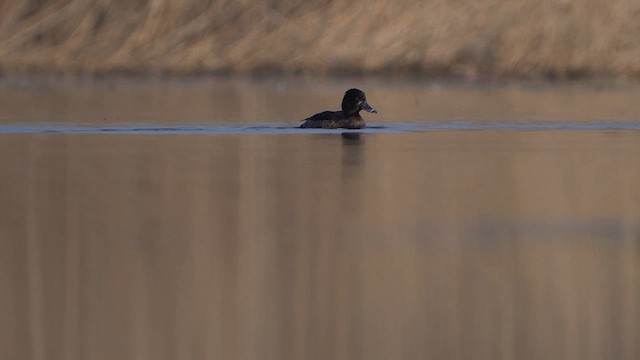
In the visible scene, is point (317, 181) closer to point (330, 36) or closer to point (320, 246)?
point (320, 246)

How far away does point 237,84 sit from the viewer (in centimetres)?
2362

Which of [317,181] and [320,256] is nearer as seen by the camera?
[320,256]

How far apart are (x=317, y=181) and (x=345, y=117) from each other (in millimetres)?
5631

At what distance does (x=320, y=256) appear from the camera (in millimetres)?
7840

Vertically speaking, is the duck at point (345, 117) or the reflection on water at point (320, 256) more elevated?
the duck at point (345, 117)

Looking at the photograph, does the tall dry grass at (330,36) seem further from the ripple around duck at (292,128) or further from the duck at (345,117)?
the ripple around duck at (292,128)

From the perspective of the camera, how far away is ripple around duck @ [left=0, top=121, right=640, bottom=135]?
15992mm

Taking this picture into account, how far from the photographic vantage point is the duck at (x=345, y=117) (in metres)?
16.7

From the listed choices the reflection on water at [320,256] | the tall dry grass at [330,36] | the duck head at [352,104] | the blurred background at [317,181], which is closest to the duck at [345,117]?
the duck head at [352,104]

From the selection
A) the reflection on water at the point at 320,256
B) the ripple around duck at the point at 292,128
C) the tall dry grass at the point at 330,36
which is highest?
the tall dry grass at the point at 330,36

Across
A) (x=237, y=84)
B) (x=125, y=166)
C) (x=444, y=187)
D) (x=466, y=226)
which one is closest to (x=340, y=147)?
(x=125, y=166)

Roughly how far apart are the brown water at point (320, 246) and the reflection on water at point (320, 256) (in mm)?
A: 16

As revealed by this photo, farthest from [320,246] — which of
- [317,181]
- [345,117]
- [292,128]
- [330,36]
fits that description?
[330,36]

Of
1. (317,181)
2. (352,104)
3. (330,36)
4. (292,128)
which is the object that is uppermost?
(330,36)
